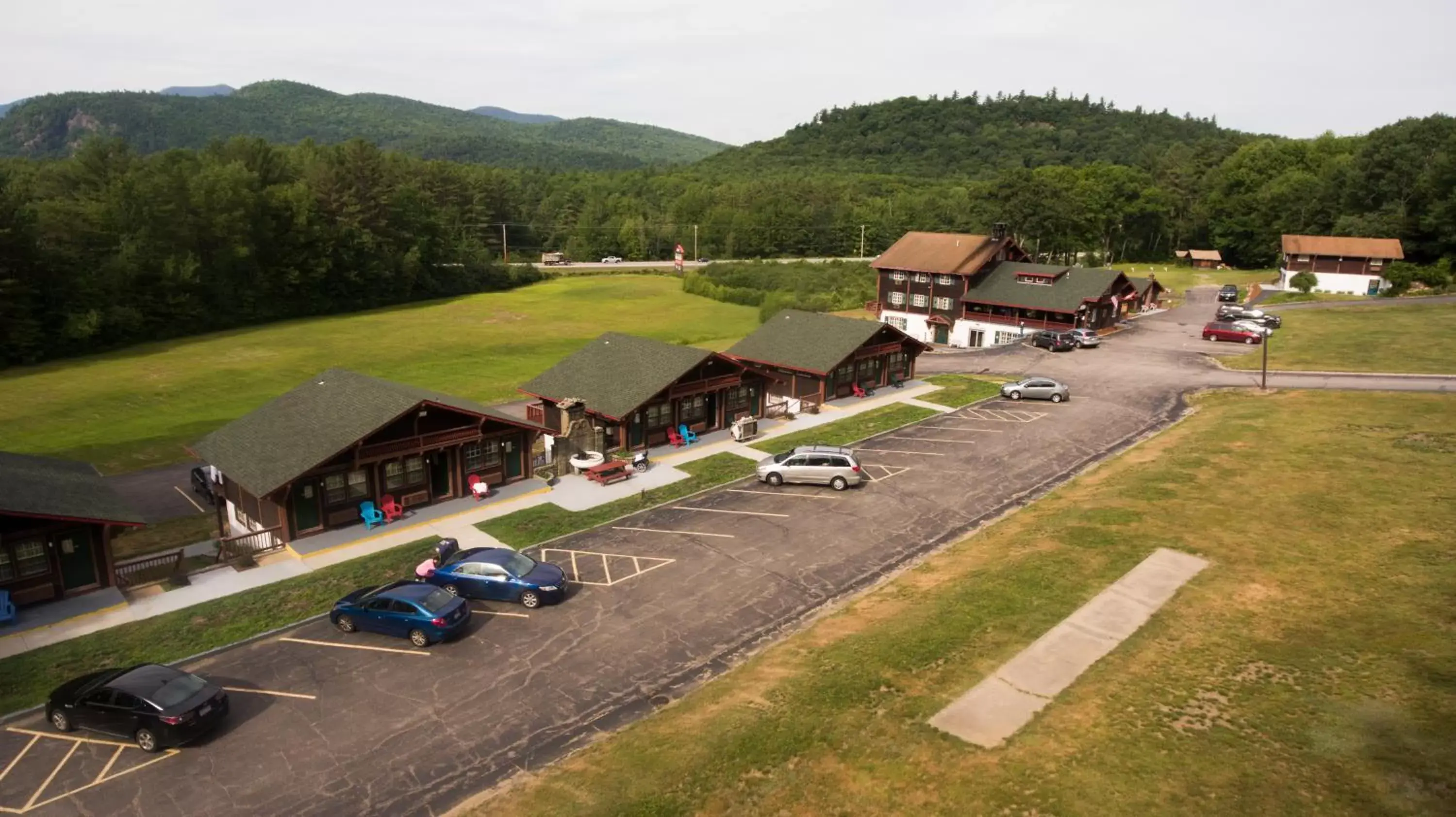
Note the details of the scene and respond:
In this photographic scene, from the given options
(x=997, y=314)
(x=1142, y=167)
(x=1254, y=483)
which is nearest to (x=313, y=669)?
(x=1254, y=483)

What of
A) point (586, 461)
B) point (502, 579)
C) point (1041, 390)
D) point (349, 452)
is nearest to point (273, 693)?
point (502, 579)

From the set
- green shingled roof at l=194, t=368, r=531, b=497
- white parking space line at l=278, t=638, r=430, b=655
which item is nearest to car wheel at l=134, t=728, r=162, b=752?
white parking space line at l=278, t=638, r=430, b=655

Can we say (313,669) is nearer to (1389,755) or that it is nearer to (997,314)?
(1389,755)

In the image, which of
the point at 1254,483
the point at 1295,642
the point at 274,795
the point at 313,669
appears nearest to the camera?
the point at 274,795

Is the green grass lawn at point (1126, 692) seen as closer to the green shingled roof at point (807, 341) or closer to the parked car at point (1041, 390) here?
the parked car at point (1041, 390)

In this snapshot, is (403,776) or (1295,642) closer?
(403,776)

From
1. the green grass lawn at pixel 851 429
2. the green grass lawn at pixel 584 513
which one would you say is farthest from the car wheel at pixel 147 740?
the green grass lawn at pixel 851 429
